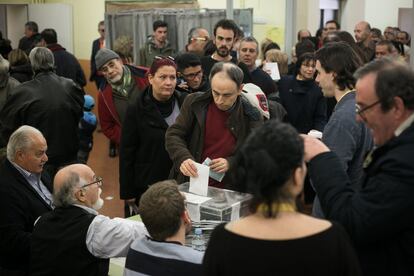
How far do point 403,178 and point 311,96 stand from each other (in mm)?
3406

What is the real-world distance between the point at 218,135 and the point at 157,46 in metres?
4.37

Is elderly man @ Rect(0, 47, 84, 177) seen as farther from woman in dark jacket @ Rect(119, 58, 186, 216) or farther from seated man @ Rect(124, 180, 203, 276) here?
seated man @ Rect(124, 180, 203, 276)

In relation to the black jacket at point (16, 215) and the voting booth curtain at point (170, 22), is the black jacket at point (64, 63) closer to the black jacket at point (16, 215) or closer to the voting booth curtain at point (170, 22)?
the voting booth curtain at point (170, 22)

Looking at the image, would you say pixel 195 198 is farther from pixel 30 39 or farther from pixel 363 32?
pixel 30 39

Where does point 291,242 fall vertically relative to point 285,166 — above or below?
below

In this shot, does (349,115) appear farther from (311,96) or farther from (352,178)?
(311,96)

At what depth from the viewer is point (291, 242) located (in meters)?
1.46

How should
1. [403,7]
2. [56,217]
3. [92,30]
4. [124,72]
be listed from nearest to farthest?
[56,217] < [124,72] < [92,30] < [403,7]

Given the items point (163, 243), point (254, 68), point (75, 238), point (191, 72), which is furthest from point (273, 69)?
point (163, 243)

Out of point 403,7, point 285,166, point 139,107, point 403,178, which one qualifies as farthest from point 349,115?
point 403,7

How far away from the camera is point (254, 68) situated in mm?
5117

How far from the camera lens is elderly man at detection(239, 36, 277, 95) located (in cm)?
491

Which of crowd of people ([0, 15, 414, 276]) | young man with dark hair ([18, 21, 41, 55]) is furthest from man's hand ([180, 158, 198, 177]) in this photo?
young man with dark hair ([18, 21, 41, 55])

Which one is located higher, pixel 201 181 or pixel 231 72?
pixel 231 72
